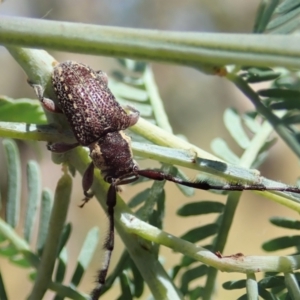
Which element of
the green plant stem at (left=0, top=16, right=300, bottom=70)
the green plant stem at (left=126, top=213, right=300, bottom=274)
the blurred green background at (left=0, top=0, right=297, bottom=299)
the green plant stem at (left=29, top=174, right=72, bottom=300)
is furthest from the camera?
the blurred green background at (left=0, top=0, right=297, bottom=299)

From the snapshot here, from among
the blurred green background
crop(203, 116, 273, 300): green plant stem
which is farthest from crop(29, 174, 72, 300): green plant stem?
the blurred green background

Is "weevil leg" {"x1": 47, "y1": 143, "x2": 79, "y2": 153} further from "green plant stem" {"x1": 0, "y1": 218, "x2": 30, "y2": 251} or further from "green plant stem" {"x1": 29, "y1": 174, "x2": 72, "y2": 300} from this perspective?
"green plant stem" {"x1": 0, "y1": 218, "x2": 30, "y2": 251}

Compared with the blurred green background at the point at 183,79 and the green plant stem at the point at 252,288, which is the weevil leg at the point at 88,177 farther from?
the blurred green background at the point at 183,79

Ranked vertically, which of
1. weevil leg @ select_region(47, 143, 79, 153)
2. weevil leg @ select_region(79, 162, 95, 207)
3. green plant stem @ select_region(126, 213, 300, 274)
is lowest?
green plant stem @ select_region(126, 213, 300, 274)

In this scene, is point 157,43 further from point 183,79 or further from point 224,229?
point 183,79

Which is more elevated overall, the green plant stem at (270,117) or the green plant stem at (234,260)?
the green plant stem at (270,117)

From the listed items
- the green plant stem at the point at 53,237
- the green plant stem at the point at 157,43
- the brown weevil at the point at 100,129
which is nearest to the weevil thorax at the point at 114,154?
the brown weevil at the point at 100,129

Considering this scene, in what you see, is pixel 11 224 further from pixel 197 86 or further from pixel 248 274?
pixel 197 86

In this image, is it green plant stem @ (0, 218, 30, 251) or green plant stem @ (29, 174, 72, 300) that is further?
green plant stem @ (0, 218, 30, 251)
